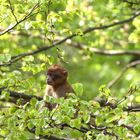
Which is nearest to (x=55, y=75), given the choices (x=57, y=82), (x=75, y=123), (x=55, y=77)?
(x=55, y=77)

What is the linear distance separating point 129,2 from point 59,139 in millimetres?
2967

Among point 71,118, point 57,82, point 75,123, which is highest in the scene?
point 57,82

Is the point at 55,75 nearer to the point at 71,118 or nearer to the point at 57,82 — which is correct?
the point at 57,82

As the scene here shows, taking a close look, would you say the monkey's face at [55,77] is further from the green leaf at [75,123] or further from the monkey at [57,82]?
the green leaf at [75,123]

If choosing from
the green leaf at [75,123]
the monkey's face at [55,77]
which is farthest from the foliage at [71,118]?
the monkey's face at [55,77]

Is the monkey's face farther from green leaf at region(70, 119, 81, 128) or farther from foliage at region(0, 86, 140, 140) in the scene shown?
green leaf at region(70, 119, 81, 128)

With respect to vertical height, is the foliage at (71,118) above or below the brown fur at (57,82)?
below

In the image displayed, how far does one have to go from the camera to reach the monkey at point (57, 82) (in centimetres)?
1159

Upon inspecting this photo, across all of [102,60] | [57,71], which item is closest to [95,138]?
[57,71]

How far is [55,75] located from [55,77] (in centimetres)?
9

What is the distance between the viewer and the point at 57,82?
11812 mm

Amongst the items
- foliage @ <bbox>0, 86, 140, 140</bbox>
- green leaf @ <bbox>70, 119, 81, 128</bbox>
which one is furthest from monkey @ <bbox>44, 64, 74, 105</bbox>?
green leaf @ <bbox>70, 119, 81, 128</bbox>

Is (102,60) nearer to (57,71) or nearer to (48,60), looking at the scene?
(57,71)

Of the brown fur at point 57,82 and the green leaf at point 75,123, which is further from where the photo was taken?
the brown fur at point 57,82
